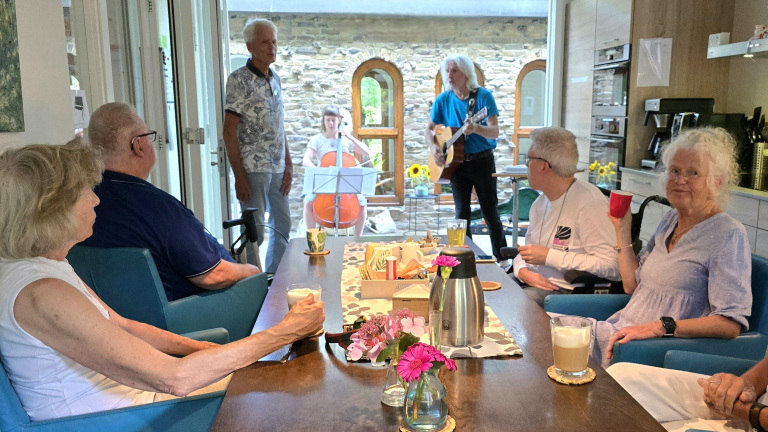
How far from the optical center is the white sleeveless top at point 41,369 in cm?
125

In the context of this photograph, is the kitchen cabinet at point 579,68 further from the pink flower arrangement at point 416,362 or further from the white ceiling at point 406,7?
the pink flower arrangement at point 416,362

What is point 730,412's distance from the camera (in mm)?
1552

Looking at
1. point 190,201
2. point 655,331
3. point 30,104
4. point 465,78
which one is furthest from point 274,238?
point 655,331

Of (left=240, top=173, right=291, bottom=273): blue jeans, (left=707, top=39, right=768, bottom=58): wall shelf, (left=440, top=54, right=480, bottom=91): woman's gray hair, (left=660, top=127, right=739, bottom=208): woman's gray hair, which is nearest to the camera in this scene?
(left=660, top=127, right=739, bottom=208): woman's gray hair

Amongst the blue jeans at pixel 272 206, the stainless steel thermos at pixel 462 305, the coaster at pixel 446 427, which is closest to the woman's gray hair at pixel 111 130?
the stainless steel thermos at pixel 462 305

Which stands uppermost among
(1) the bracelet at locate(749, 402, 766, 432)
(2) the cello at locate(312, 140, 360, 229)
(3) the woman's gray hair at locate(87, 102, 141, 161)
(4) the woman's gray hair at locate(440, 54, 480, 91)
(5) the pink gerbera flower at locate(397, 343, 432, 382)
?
(4) the woman's gray hair at locate(440, 54, 480, 91)

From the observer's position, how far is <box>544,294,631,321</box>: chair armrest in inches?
86.0

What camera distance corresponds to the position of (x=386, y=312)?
1.71 m

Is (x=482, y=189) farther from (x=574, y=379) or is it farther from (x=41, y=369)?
(x=41, y=369)

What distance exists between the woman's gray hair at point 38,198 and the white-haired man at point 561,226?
1641mm

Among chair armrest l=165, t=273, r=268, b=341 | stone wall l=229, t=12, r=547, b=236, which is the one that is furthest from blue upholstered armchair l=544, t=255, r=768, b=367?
stone wall l=229, t=12, r=547, b=236

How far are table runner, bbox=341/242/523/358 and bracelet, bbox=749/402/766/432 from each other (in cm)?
58

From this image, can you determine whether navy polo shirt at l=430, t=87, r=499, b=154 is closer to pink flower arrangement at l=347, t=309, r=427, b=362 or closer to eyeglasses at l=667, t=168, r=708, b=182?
eyeglasses at l=667, t=168, r=708, b=182

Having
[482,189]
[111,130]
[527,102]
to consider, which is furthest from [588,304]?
[527,102]
